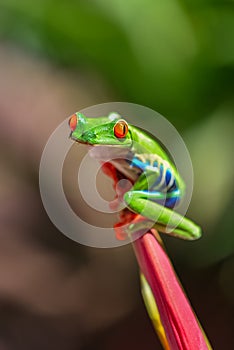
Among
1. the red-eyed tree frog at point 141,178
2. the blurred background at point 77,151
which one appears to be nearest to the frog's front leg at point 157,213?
the red-eyed tree frog at point 141,178

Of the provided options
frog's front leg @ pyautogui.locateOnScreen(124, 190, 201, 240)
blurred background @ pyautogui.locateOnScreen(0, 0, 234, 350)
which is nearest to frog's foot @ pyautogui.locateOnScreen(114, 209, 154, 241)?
frog's front leg @ pyautogui.locateOnScreen(124, 190, 201, 240)

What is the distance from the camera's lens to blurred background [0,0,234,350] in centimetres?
126

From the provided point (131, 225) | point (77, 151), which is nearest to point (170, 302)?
point (131, 225)

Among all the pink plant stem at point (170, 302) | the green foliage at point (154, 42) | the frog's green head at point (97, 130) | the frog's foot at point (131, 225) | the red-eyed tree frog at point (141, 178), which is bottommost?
the pink plant stem at point (170, 302)

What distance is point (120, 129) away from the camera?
44cm

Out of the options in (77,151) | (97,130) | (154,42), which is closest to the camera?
(97,130)

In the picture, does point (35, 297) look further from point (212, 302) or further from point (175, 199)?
point (175, 199)

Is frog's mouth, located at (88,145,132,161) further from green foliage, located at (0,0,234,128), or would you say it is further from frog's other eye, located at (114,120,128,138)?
green foliage, located at (0,0,234,128)

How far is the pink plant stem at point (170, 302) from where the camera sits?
43 centimetres

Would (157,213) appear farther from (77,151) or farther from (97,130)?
(77,151)

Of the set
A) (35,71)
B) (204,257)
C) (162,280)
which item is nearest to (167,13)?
(35,71)

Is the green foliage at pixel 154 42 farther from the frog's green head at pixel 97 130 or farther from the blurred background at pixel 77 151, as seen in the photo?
the frog's green head at pixel 97 130

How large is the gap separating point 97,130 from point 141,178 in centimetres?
8

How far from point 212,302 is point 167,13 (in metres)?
0.66
